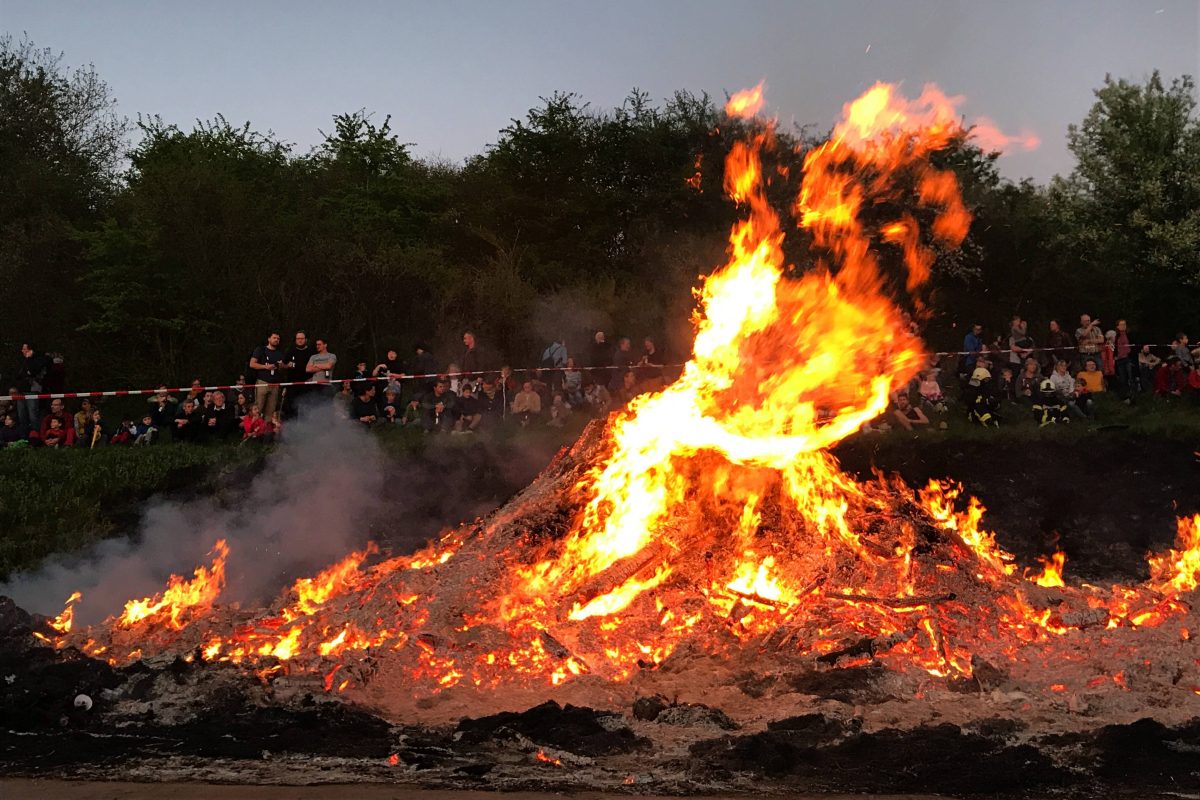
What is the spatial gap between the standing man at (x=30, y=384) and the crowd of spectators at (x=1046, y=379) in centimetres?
1374

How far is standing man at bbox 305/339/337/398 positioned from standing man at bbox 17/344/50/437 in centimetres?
473

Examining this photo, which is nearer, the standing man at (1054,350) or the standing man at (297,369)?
the standing man at (297,369)

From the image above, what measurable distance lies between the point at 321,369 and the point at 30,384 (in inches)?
214

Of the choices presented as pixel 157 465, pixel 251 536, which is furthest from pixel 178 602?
pixel 157 465

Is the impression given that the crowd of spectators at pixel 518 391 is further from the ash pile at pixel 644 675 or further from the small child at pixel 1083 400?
the ash pile at pixel 644 675

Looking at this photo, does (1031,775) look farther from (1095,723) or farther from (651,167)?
(651,167)

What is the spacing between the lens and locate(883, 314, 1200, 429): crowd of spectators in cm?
1634

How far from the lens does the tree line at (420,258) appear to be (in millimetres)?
25594

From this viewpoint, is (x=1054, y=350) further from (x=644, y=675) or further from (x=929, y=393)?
(x=644, y=675)

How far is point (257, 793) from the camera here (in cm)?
564

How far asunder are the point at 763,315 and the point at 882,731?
4255 mm

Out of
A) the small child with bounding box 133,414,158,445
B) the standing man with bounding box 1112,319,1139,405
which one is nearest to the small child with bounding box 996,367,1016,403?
the standing man with bounding box 1112,319,1139,405

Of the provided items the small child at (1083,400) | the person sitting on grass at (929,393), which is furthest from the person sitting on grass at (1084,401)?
the person sitting on grass at (929,393)

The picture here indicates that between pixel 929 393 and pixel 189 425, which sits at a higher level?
pixel 929 393
